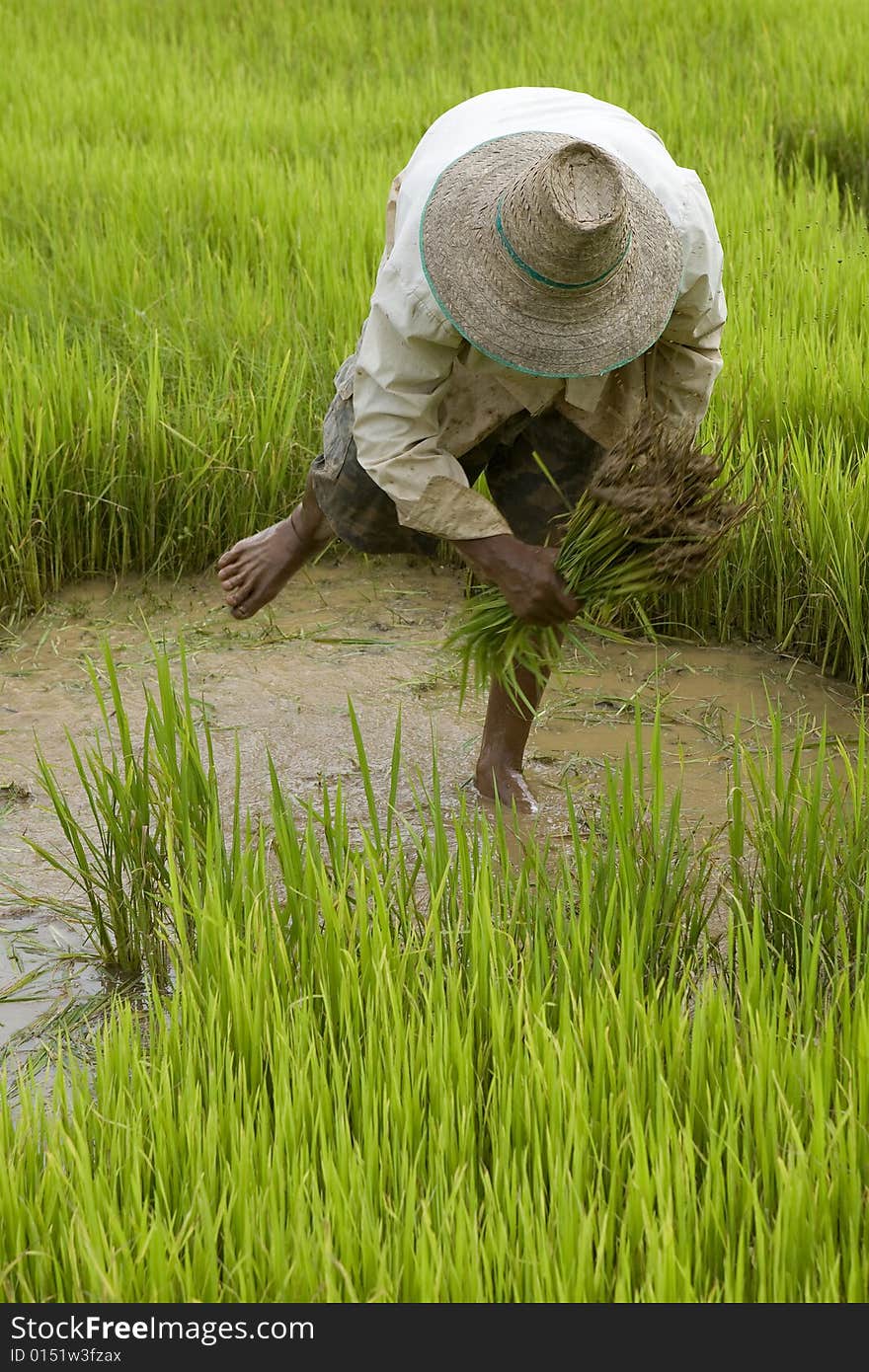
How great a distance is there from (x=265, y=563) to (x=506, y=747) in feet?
1.79

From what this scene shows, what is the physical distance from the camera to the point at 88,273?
398 cm

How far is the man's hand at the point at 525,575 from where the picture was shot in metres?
2.11

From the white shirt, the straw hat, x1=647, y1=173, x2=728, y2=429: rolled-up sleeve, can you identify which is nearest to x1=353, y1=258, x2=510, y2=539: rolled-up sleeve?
the white shirt

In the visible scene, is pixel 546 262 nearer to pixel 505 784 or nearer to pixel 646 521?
pixel 646 521

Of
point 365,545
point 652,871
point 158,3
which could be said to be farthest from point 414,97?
point 652,871

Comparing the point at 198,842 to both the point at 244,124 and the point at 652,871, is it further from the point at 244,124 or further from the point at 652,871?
the point at 244,124

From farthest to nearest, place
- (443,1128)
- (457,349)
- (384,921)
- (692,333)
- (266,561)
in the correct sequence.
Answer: (266,561) < (692,333) < (457,349) < (384,921) < (443,1128)

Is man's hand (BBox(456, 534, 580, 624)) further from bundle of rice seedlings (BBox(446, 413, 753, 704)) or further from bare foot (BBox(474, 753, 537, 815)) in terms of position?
bare foot (BBox(474, 753, 537, 815))

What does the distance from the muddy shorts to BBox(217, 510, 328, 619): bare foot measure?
15 cm

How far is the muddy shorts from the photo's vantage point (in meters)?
2.34

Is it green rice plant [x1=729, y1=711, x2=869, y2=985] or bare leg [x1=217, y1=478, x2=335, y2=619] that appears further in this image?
bare leg [x1=217, y1=478, x2=335, y2=619]

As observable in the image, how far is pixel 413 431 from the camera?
2104 mm

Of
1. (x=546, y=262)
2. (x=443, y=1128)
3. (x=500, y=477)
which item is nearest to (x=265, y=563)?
(x=500, y=477)
